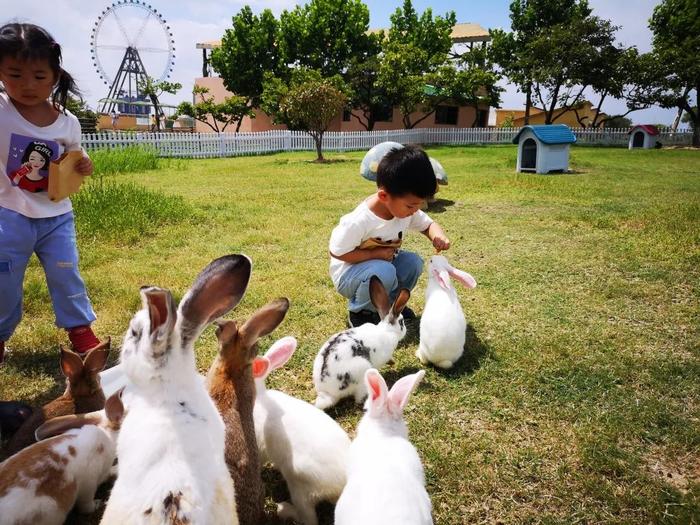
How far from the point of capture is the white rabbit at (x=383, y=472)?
5.07 feet

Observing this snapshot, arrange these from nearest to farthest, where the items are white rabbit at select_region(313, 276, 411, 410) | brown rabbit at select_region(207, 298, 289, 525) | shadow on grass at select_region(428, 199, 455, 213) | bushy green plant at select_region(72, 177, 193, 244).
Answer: brown rabbit at select_region(207, 298, 289, 525), white rabbit at select_region(313, 276, 411, 410), bushy green plant at select_region(72, 177, 193, 244), shadow on grass at select_region(428, 199, 455, 213)

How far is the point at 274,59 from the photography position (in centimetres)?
2991

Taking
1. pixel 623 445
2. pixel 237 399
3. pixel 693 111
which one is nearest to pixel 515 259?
pixel 623 445

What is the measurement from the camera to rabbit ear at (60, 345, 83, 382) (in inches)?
87.4

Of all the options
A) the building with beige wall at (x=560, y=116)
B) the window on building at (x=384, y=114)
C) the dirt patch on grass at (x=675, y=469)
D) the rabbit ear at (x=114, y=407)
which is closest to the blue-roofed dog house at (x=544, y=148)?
the dirt patch on grass at (x=675, y=469)

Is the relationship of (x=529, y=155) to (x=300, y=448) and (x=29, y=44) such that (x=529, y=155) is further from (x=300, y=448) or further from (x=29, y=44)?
(x=300, y=448)

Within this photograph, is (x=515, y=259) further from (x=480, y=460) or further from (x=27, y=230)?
(x=27, y=230)

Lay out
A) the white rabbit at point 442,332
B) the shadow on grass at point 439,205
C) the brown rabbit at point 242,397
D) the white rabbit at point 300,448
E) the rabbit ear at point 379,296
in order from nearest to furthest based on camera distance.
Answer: the brown rabbit at point 242,397 → the white rabbit at point 300,448 → the white rabbit at point 442,332 → the rabbit ear at point 379,296 → the shadow on grass at point 439,205

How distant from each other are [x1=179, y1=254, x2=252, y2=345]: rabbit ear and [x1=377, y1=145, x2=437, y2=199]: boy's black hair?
1927mm

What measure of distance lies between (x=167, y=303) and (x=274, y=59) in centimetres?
3140

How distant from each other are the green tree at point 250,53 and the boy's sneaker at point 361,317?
27.6 metres

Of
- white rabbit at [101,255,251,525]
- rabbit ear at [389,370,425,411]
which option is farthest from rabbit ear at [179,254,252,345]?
rabbit ear at [389,370,425,411]

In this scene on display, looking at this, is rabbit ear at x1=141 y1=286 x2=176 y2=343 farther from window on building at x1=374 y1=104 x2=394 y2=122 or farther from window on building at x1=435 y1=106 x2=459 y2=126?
window on building at x1=435 y1=106 x2=459 y2=126

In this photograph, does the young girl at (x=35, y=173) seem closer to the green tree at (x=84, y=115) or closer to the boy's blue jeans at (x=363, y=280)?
the boy's blue jeans at (x=363, y=280)
